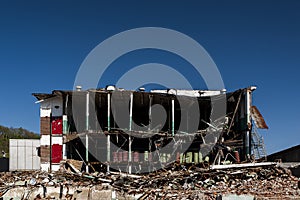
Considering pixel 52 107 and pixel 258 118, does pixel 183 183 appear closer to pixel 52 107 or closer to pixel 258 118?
pixel 258 118

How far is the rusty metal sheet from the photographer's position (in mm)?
25972

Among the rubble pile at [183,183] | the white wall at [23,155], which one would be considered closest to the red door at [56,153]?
the rubble pile at [183,183]

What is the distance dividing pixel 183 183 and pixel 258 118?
1010 cm

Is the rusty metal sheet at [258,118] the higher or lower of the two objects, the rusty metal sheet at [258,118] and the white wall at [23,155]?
the higher

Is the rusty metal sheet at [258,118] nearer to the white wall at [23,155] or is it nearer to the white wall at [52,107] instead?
the white wall at [52,107]

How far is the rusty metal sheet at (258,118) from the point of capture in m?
26.0

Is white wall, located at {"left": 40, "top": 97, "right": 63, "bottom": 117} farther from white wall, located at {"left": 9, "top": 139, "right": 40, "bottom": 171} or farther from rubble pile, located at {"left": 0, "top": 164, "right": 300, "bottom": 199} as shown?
rubble pile, located at {"left": 0, "top": 164, "right": 300, "bottom": 199}

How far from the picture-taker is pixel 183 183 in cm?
1864

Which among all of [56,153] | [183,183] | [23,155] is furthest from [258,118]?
[23,155]

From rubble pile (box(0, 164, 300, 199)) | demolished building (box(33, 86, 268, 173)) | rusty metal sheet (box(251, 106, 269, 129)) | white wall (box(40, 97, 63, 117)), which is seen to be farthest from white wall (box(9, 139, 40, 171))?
rusty metal sheet (box(251, 106, 269, 129))

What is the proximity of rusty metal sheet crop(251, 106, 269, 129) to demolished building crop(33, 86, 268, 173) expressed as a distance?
1cm

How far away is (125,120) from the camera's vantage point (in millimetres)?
27453

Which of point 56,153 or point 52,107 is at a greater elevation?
point 52,107

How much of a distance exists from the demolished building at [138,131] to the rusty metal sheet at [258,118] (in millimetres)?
13
